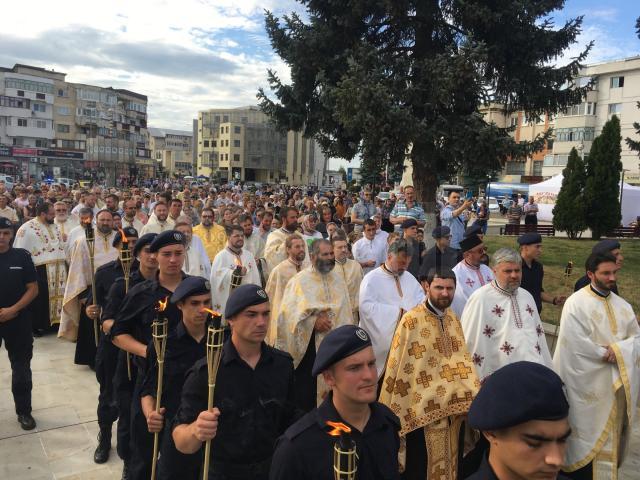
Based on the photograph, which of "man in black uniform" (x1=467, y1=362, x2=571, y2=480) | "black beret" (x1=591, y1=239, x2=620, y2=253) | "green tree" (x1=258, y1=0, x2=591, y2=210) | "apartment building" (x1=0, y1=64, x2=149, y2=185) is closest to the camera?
"man in black uniform" (x1=467, y1=362, x2=571, y2=480)

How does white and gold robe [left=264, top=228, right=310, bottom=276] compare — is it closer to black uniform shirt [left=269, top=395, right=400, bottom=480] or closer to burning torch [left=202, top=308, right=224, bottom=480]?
burning torch [left=202, top=308, right=224, bottom=480]

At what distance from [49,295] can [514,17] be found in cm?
1367

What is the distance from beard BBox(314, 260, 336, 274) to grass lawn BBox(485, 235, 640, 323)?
16.8 ft

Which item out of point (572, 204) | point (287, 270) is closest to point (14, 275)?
point (287, 270)

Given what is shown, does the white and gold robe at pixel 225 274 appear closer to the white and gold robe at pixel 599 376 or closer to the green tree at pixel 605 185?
the white and gold robe at pixel 599 376

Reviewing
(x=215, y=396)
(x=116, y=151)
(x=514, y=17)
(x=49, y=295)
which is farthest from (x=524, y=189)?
(x=116, y=151)

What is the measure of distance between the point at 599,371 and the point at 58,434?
5.29 m

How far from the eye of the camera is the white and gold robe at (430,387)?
421 centimetres

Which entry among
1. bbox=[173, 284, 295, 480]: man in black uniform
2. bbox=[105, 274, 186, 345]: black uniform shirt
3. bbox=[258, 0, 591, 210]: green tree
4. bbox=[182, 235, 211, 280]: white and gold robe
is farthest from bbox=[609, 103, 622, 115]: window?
bbox=[173, 284, 295, 480]: man in black uniform

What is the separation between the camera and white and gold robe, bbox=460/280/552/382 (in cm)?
463

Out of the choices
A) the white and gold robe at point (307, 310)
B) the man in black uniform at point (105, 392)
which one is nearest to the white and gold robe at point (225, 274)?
the white and gold robe at point (307, 310)

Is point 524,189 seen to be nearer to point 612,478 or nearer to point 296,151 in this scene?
point 612,478

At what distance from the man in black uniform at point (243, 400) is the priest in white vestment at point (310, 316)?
96.7 inches

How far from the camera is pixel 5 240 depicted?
5539 millimetres
